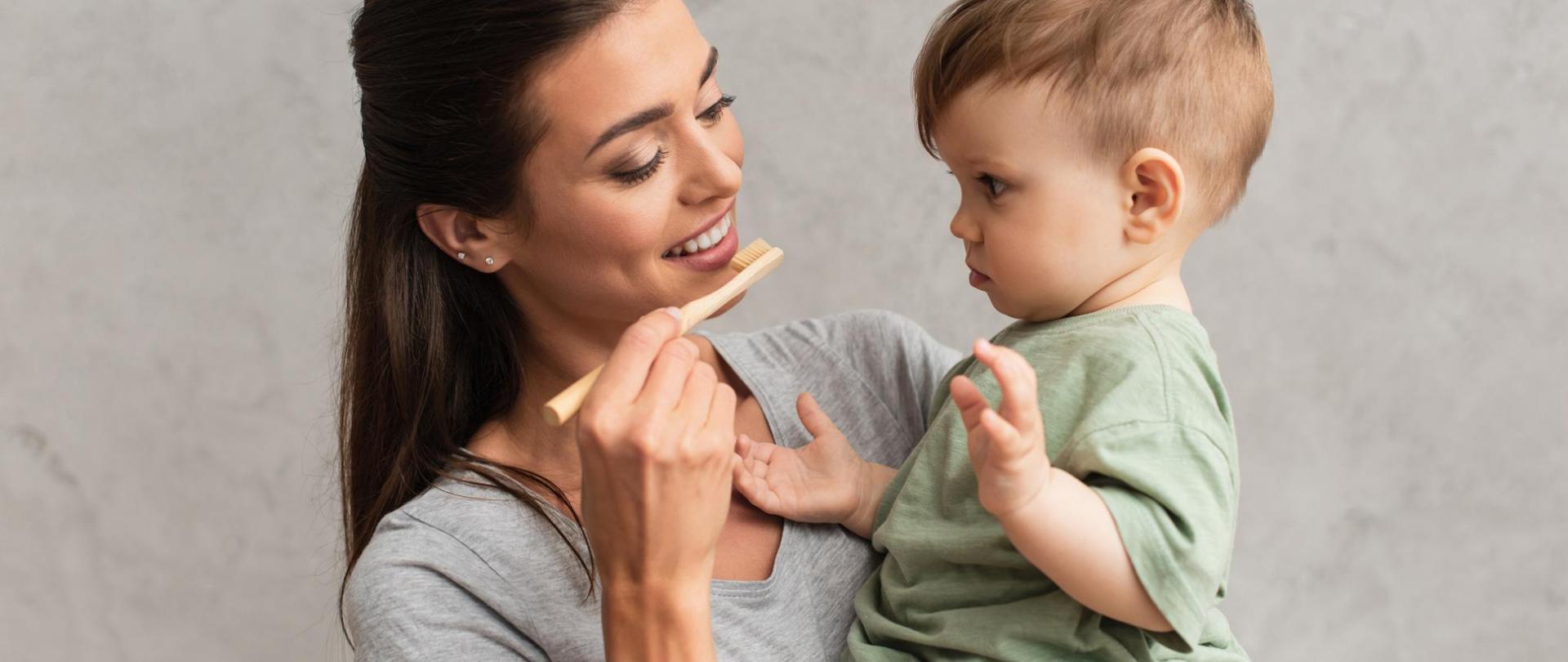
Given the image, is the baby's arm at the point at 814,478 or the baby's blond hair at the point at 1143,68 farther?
the baby's arm at the point at 814,478

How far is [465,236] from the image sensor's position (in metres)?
1.46

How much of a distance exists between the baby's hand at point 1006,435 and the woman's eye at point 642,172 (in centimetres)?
46

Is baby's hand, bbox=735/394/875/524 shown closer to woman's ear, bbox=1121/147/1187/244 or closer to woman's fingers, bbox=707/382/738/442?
woman's fingers, bbox=707/382/738/442

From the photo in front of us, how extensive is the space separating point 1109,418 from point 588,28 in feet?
2.06

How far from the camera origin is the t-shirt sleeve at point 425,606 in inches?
49.2

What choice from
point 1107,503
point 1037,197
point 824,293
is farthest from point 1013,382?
point 824,293

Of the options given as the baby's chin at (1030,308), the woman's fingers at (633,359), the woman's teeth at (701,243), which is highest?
the baby's chin at (1030,308)

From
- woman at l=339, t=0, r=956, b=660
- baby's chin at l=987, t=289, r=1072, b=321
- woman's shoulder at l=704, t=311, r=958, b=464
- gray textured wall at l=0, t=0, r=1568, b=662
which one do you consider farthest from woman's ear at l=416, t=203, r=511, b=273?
gray textured wall at l=0, t=0, r=1568, b=662

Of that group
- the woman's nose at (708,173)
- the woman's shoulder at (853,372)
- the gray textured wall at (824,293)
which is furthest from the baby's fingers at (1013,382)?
the gray textured wall at (824,293)

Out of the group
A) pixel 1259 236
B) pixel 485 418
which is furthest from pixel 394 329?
pixel 1259 236

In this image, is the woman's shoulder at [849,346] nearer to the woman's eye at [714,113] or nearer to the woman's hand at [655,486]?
the woman's eye at [714,113]

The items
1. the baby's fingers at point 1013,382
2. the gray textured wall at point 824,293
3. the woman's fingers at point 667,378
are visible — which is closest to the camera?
the baby's fingers at point 1013,382

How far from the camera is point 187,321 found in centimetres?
214

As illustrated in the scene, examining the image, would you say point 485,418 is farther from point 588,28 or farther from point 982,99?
point 982,99
